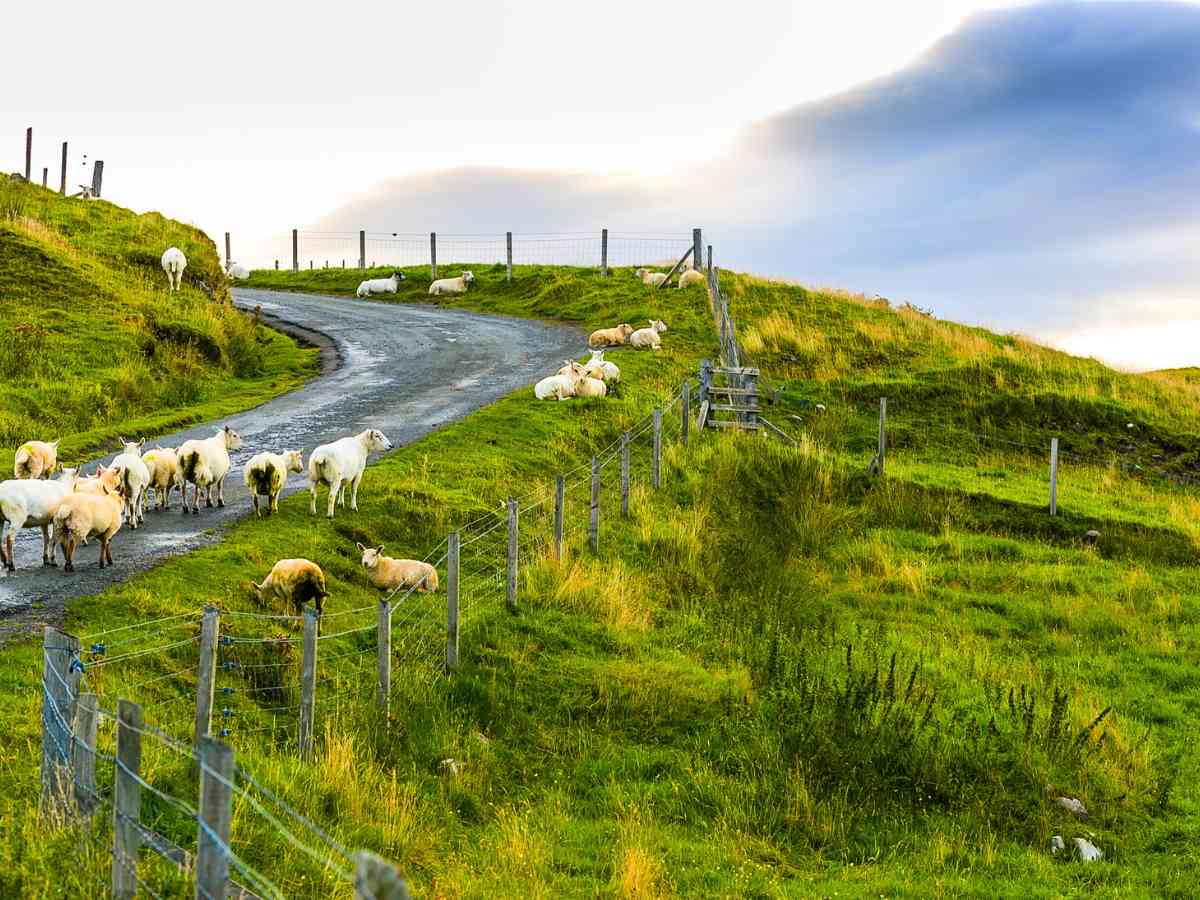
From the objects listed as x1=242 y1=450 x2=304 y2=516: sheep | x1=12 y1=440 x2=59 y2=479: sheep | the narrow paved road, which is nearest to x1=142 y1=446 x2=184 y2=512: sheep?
the narrow paved road

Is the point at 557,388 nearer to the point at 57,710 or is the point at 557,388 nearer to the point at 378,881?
the point at 57,710

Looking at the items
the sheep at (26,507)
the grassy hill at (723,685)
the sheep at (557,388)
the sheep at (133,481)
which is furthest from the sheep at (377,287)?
the sheep at (26,507)

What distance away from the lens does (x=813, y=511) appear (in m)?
23.4

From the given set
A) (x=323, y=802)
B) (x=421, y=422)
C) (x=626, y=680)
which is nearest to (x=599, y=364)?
(x=421, y=422)

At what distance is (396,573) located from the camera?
50.2 ft

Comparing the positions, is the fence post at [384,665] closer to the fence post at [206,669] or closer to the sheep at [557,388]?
the fence post at [206,669]

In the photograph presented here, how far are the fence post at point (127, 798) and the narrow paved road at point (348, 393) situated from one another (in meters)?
6.35

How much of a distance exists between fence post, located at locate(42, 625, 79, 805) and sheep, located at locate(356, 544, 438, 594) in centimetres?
717

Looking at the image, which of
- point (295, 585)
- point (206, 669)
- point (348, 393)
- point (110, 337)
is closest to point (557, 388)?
point (348, 393)

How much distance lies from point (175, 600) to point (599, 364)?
55.6ft

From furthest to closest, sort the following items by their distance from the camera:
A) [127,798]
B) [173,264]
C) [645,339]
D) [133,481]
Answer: [173,264] → [645,339] → [133,481] → [127,798]

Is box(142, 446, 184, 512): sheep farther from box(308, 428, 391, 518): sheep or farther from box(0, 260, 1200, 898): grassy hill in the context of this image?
box(308, 428, 391, 518): sheep

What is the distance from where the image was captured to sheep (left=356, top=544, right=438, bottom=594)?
1520 cm

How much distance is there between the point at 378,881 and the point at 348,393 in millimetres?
25324
